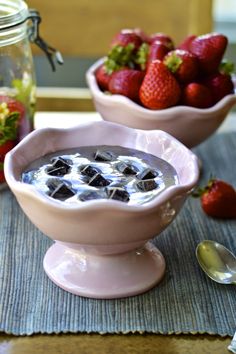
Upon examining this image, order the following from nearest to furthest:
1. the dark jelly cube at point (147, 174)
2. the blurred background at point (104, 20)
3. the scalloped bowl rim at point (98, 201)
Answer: the scalloped bowl rim at point (98, 201) → the dark jelly cube at point (147, 174) → the blurred background at point (104, 20)

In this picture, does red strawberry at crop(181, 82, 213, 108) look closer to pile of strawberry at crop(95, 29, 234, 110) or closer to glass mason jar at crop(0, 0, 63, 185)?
pile of strawberry at crop(95, 29, 234, 110)

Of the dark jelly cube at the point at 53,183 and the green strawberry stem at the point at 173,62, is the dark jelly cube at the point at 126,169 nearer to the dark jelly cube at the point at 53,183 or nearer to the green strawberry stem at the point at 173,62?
the dark jelly cube at the point at 53,183

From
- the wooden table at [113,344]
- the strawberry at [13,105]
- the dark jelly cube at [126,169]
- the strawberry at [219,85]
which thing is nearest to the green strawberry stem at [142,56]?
the strawberry at [219,85]

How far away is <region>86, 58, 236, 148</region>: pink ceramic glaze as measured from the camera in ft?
3.66

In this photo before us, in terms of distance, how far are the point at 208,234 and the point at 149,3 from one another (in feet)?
2.17

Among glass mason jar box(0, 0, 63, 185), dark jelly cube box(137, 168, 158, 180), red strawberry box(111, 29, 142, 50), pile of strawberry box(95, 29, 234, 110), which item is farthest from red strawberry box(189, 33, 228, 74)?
dark jelly cube box(137, 168, 158, 180)

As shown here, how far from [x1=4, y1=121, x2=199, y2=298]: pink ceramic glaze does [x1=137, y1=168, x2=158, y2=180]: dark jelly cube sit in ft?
0.12

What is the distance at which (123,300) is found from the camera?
0.88 meters

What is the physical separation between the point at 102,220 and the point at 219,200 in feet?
1.01

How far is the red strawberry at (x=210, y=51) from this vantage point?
1.17 meters

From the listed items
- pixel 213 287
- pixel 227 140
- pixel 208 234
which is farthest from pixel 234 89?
pixel 213 287

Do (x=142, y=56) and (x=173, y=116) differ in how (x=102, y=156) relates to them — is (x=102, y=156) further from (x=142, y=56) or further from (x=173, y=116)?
(x=142, y=56)

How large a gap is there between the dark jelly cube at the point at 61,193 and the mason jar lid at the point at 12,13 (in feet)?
1.10

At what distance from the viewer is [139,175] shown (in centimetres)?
90
